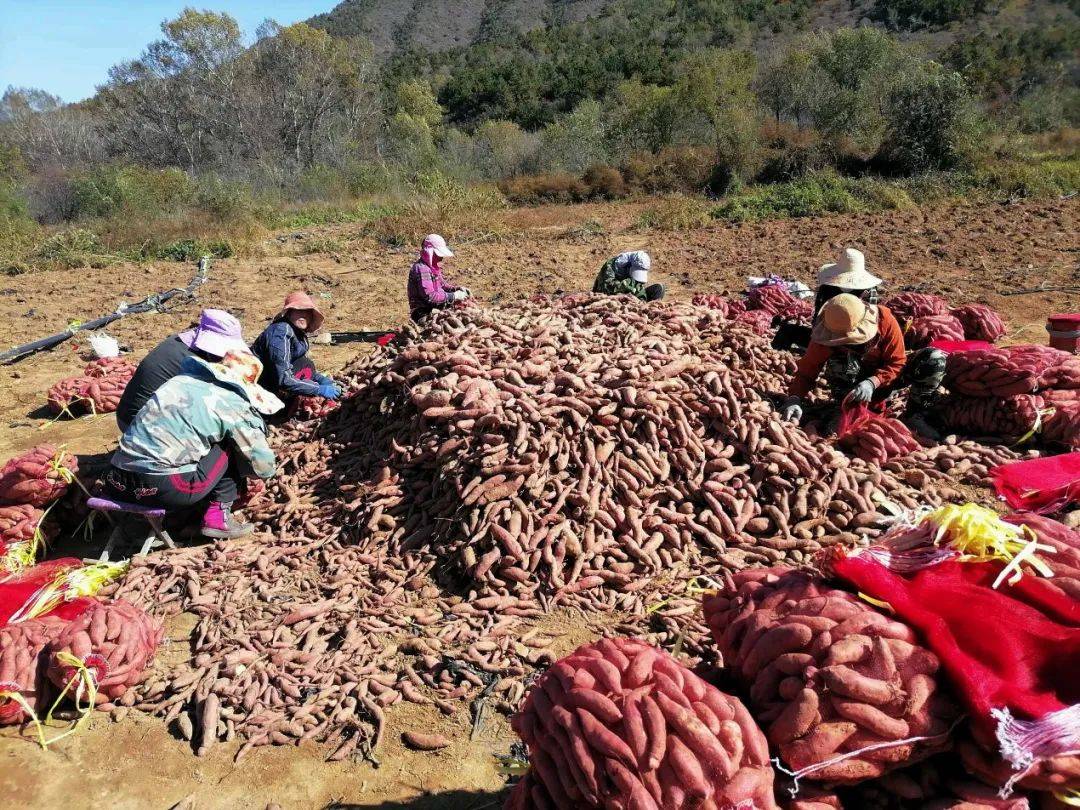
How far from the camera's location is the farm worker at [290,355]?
545 centimetres

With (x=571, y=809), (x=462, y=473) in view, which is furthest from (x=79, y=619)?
(x=571, y=809)

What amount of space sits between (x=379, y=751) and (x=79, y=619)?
169 cm

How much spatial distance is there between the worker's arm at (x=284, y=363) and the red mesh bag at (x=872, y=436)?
4187 millimetres

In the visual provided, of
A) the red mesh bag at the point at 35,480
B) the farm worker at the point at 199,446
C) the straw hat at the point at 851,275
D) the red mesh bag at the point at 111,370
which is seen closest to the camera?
the farm worker at the point at 199,446

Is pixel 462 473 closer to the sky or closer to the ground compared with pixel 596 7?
closer to the ground

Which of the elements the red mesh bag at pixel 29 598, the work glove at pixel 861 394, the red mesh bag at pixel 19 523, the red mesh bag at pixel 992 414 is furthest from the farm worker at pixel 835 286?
the red mesh bag at pixel 19 523

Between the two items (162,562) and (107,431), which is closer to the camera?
(162,562)

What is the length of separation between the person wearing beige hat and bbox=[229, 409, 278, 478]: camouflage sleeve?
12.3 ft

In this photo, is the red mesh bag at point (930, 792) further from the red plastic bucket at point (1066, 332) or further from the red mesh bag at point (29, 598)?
the red plastic bucket at point (1066, 332)

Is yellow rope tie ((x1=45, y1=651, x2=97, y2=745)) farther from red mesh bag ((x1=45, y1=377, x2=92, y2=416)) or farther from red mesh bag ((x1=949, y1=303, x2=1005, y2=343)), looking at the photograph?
red mesh bag ((x1=949, y1=303, x2=1005, y2=343))

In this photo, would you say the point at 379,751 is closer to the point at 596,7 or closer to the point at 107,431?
the point at 107,431

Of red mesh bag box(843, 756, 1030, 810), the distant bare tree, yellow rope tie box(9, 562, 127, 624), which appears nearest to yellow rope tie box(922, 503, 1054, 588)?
red mesh bag box(843, 756, 1030, 810)

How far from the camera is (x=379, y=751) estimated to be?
9.70 ft

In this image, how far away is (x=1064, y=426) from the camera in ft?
15.1
